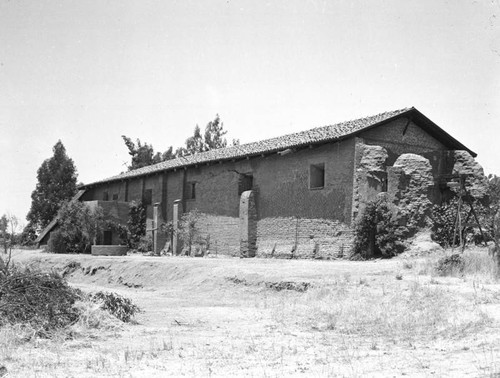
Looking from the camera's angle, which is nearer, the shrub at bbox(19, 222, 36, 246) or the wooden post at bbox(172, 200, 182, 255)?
the wooden post at bbox(172, 200, 182, 255)

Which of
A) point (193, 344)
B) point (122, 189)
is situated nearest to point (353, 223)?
point (193, 344)

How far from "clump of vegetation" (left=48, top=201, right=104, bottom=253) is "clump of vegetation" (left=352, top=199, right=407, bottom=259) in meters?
17.2

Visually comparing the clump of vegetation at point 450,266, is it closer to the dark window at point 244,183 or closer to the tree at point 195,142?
the dark window at point 244,183

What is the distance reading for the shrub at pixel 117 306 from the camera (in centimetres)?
1044

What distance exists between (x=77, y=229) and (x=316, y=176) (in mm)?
15824

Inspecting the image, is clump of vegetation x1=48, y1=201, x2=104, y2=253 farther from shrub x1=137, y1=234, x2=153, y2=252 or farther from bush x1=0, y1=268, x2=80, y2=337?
bush x1=0, y1=268, x2=80, y2=337

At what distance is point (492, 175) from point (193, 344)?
72.0ft

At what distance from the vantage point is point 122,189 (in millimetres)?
38219

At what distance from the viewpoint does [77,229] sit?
33.1 meters

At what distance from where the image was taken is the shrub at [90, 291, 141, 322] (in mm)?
10440

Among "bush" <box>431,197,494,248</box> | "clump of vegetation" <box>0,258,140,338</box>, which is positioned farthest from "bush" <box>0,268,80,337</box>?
"bush" <box>431,197,494,248</box>

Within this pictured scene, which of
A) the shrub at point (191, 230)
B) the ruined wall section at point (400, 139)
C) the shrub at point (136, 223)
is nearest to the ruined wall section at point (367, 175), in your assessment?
the ruined wall section at point (400, 139)

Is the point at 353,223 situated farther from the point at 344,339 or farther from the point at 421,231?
the point at 344,339

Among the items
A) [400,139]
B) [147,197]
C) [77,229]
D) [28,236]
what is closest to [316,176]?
[400,139]
